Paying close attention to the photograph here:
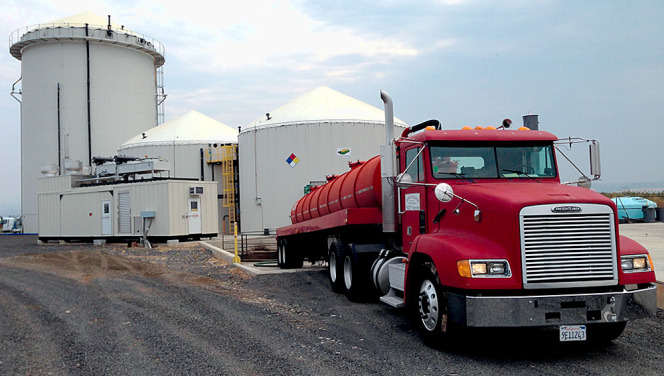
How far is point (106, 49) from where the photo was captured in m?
47.2

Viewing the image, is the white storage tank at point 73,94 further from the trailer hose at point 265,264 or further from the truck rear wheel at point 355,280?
the truck rear wheel at point 355,280

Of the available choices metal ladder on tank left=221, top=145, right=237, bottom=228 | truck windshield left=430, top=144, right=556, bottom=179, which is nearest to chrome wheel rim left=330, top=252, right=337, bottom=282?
truck windshield left=430, top=144, right=556, bottom=179

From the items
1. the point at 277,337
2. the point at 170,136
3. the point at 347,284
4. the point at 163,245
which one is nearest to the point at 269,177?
the point at 163,245

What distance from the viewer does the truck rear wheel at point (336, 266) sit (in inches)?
472

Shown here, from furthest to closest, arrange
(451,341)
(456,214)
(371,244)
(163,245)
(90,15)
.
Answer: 1. (90,15)
2. (163,245)
3. (371,244)
4. (456,214)
5. (451,341)

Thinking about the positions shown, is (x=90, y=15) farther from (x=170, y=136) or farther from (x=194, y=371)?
(x=194, y=371)

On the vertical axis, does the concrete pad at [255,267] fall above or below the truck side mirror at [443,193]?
below

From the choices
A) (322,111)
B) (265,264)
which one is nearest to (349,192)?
(265,264)

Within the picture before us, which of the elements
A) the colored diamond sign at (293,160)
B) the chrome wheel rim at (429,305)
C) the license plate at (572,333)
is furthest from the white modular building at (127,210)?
the license plate at (572,333)

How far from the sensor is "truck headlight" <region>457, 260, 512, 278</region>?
6.72 m

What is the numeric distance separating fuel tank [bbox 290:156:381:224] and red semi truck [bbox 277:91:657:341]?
1061mm

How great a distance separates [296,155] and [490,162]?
2369 cm

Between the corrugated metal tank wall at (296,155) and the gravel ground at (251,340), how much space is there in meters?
18.7

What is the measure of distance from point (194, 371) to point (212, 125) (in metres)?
37.5
